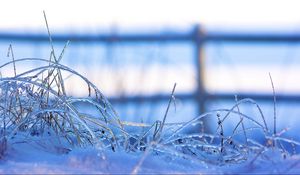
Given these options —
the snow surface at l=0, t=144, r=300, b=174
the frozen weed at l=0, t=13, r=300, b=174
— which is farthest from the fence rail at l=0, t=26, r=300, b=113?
the snow surface at l=0, t=144, r=300, b=174

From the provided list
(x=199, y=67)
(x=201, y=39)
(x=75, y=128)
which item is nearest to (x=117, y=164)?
(x=75, y=128)

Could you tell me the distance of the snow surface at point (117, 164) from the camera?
5.63ft

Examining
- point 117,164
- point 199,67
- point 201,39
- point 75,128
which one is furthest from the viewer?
point 199,67

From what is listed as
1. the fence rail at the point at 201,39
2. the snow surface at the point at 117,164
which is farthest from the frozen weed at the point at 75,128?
the fence rail at the point at 201,39

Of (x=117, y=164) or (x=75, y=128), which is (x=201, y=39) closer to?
(x=75, y=128)

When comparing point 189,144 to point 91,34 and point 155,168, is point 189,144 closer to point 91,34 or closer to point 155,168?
point 155,168

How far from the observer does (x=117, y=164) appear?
1.77 m

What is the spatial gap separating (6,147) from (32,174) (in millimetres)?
276

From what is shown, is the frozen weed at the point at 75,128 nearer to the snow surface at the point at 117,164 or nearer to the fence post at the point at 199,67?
the snow surface at the point at 117,164

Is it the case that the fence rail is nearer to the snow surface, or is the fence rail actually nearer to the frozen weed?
the frozen weed

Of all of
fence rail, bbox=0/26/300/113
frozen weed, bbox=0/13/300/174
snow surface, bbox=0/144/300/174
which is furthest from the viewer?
fence rail, bbox=0/26/300/113

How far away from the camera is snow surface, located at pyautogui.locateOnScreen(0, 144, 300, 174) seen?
1.71 m

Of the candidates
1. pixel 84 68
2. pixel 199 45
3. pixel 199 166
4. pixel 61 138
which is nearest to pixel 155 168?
pixel 199 166

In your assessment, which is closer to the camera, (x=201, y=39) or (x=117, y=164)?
(x=117, y=164)
